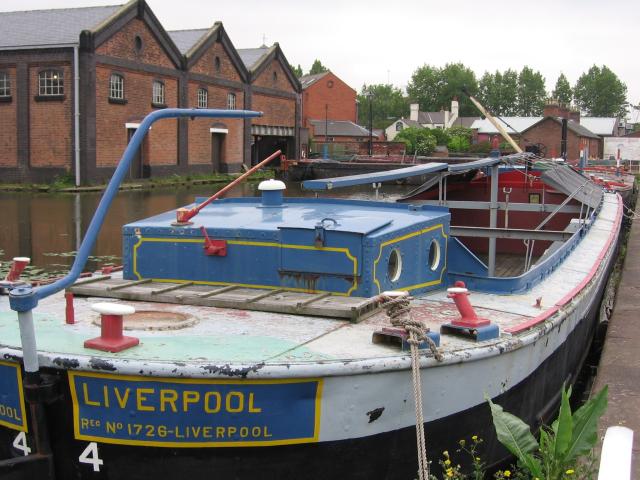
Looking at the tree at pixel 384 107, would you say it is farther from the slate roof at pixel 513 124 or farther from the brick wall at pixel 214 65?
the brick wall at pixel 214 65

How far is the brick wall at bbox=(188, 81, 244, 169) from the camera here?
46.3 metres

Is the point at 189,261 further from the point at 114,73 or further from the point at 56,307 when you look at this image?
the point at 114,73

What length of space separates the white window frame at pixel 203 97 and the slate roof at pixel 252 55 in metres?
6.20

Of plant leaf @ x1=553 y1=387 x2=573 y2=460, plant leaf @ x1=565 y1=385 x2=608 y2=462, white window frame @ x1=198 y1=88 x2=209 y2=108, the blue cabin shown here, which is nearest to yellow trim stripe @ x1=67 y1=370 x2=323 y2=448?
plant leaf @ x1=553 y1=387 x2=573 y2=460

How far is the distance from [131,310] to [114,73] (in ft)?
118

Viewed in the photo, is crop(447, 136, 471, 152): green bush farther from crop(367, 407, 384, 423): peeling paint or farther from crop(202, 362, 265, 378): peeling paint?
crop(202, 362, 265, 378): peeling paint

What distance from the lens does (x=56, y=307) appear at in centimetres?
704

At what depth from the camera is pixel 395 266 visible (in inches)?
294

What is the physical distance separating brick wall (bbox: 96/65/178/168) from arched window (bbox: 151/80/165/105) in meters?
0.29

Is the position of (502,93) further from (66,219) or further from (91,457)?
(91,457)

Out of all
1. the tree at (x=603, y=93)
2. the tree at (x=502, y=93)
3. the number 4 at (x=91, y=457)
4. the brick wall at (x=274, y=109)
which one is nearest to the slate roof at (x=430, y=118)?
the tree at (x=502, y=93)

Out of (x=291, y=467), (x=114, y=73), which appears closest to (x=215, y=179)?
(x=114, y=73)

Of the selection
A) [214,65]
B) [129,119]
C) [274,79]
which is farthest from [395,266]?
[274,79]

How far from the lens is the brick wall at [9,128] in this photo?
125ft
